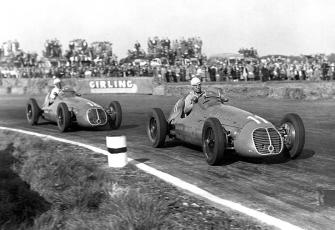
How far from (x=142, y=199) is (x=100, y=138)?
235 inches

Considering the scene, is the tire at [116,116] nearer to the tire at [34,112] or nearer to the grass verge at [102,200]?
the tire at [34,112]

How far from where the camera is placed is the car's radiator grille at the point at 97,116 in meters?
12.4

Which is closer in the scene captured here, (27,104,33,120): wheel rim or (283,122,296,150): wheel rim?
(283,122,296,150): wheel rim

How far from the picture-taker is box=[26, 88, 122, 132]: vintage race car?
12.4 metres

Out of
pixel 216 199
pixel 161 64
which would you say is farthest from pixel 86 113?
pixel 161 64

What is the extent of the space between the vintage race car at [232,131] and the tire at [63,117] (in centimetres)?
369

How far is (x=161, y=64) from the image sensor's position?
43.0m

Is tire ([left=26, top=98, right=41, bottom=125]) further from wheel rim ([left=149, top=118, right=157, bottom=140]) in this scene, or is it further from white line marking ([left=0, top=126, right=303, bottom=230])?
white line marking ([left=0, top=126, right=303, bottom=230])

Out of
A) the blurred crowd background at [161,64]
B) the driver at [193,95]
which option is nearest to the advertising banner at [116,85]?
the blurred crowd background at [161,64]

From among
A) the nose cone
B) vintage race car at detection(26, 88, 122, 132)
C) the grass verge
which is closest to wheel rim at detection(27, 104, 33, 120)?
vintage race car at detection(26, 88, 122, 132)

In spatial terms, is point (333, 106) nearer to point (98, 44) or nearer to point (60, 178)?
point (60, 178)

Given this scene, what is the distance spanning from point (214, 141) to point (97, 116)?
5562 mm

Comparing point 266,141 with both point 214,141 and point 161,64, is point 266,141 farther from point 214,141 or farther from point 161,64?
A: point 161,64

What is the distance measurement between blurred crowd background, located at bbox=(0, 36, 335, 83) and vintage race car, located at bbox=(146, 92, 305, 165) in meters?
22.3
